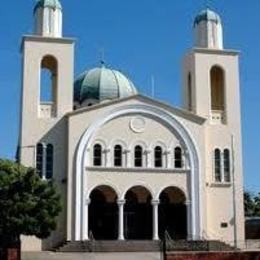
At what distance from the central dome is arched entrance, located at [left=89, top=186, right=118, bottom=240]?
9999mm

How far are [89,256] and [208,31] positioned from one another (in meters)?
22.6

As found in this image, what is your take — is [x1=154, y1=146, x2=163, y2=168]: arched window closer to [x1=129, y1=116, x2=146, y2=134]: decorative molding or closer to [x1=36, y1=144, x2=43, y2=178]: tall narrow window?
[x1=129, y1=116, x2=146, y2=134]: decorative molding

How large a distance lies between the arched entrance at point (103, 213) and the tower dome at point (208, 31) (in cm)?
1454

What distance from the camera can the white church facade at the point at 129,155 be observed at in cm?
5094

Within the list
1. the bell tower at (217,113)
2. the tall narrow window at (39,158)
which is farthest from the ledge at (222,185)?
the tall narrow window at (39,158)

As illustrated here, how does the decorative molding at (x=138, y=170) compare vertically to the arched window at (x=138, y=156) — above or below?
below

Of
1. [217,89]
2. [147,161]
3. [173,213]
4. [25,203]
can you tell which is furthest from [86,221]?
[217,89]

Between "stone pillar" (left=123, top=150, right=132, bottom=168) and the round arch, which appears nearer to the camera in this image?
"stone pillar" (left=123, top=150, right=132, bottom=168)

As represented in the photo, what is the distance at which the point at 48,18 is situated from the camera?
5469cm

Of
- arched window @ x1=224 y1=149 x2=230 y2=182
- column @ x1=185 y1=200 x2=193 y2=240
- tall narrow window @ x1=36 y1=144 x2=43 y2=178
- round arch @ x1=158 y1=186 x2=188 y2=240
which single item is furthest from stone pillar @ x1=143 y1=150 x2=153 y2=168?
tall narrow window @ x1=36 y1=144 x2=43 y2=178

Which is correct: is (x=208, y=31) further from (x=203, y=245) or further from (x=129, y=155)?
(x=203, y=245)

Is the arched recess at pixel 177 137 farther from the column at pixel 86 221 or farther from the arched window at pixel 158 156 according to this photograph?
the arched window at pixel 158 156

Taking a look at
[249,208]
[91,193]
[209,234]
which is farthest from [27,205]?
[249,208]

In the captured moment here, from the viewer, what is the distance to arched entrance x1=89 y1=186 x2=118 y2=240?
5278 centimetres
